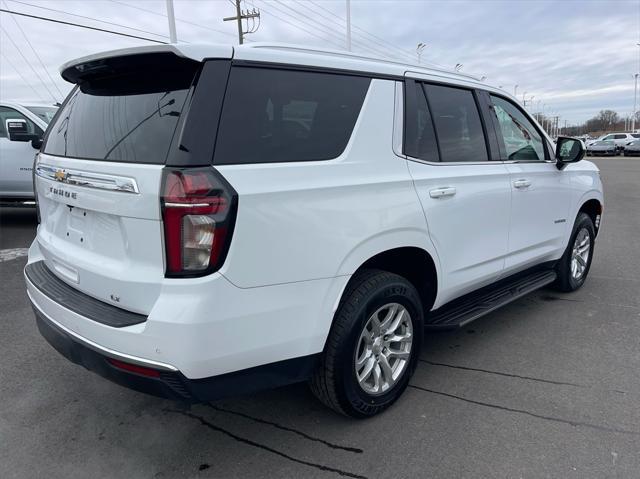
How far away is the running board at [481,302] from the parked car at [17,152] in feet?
23.3

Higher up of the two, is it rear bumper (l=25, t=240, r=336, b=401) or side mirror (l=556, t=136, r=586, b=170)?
side mirror (l=556, t=136, r=586, b=170)

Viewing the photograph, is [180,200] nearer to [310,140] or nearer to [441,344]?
[310,140]

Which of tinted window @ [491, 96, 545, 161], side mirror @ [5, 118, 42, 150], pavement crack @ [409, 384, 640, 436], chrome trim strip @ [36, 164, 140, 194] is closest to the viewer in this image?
chrome trim strip @ [36, 164, 140, 194]

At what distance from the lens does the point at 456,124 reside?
3457 mm

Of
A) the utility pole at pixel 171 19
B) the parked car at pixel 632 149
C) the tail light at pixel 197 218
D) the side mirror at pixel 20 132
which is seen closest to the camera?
the tail light at pixel 197 218

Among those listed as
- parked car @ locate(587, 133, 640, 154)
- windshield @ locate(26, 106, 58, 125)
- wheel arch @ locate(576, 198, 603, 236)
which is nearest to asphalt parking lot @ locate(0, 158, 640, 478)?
wheel arch @ locate(576, 198, 603, 236)

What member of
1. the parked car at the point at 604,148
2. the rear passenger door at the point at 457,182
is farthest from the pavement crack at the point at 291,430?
the parked car at the point at 604,148

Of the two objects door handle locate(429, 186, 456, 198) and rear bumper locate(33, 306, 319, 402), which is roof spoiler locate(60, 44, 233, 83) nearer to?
rear bumper locate(33, 306, 319, 402)

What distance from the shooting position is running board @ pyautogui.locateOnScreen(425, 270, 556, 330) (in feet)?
11.0

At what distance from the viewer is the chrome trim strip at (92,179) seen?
215 cm

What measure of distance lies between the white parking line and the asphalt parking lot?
2840 mm

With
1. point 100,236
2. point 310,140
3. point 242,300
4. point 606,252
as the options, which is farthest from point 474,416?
point 606,252

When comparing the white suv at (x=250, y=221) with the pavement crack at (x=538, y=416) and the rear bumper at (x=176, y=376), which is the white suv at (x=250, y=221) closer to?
the rear bumper at (x=176, y=376)

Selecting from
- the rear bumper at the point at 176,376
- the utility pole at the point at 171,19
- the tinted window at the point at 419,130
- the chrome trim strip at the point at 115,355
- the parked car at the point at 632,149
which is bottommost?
the parked car at the point at 632,149
